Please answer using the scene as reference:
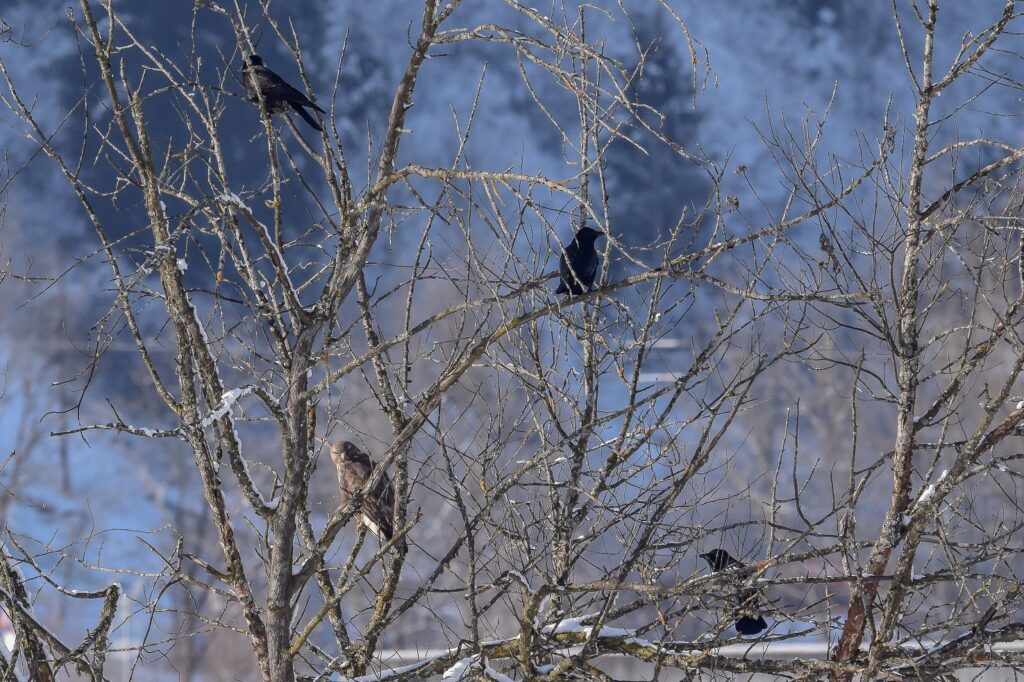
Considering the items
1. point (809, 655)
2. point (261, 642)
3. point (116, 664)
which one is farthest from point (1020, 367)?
point (116, 664)

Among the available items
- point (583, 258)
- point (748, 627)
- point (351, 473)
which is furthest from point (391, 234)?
point (351, 473)

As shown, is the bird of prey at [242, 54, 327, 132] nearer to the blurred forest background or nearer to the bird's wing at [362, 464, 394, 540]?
the blurred forest background

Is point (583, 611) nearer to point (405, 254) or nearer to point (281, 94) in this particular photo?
point (281, 94)

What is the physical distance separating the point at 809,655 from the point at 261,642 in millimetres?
9516

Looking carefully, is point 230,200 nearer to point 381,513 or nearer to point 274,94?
point 274,94

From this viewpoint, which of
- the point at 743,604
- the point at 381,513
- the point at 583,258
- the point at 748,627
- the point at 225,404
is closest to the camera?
the point at 225,404

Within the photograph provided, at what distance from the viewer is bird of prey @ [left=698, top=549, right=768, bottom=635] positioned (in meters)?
4.74

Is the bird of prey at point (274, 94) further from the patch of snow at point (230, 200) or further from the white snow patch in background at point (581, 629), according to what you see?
the white snow patch in background at point (581, 629)

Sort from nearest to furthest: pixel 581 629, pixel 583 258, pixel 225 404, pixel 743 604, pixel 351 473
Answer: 1. pixel 225 404
2. pixel 743 604
3. pixel 581 629
4. pixel 583 258
5. pixel 351 473

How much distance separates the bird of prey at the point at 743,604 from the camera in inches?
187

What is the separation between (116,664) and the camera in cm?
2759

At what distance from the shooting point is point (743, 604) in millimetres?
4449

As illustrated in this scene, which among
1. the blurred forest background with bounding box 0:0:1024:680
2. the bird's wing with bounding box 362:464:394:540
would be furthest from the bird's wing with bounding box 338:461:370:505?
the blurred forest background with bounding box 0:0:1024:680

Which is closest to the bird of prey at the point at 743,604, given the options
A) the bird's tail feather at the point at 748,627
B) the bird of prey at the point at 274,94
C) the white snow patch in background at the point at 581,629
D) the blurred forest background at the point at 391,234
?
the bird's tail feather at the point at 748,627
